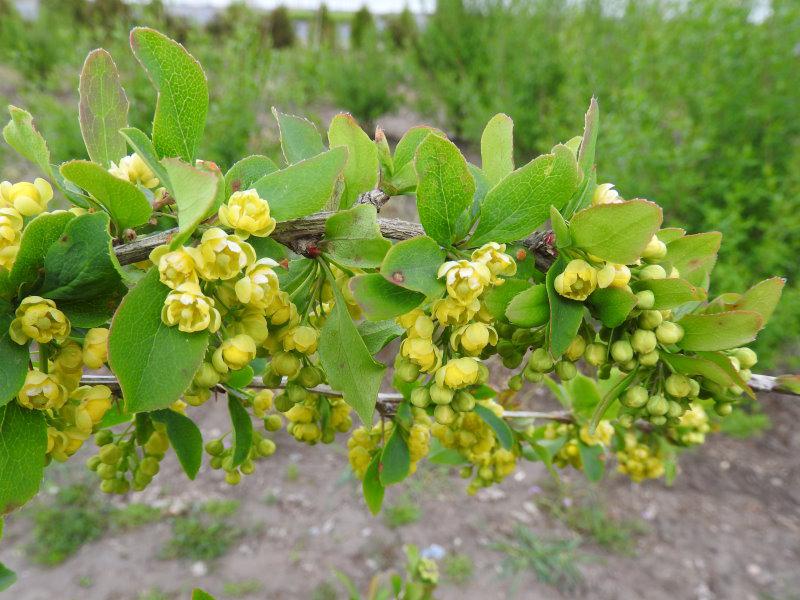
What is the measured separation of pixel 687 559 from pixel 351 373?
3.08 m

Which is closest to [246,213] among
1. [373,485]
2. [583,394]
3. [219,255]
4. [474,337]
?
[219,255]

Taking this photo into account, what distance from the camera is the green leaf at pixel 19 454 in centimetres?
57

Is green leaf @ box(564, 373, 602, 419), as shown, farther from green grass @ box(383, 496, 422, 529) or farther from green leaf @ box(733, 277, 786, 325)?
green grass @ box(383, 496, 422, 529)

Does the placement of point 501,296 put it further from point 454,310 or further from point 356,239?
point 356,239

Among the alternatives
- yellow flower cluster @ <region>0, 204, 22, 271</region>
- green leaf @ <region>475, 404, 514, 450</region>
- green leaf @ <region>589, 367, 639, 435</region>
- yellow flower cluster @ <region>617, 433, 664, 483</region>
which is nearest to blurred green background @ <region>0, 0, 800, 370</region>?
yellow flower cluster @ <region>617, 433, 664, 483</region>

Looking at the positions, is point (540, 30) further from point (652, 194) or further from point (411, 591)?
point (411, 591)

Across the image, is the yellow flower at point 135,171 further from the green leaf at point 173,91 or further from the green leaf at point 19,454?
the green leaf at point 19,454

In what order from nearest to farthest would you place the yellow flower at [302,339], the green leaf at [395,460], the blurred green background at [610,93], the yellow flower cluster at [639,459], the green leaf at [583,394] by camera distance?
1. the yellow flower at [302,339]
2. the green leaf at [395,460]
3. the green leaf at [583,394]
4. the yellow flower cluster at [639,459]
5. the blurred green background at [610,93]

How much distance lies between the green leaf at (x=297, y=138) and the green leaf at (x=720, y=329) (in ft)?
1.59

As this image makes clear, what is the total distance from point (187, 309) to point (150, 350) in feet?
0.17

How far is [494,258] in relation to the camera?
22.0 inches

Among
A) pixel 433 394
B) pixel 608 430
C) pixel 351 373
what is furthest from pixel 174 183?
pixel 608 430

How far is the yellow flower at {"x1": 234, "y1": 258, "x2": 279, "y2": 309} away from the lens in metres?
0.54

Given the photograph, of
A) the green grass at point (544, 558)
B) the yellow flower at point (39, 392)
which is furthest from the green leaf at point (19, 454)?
the green grass at point (544, 558)
